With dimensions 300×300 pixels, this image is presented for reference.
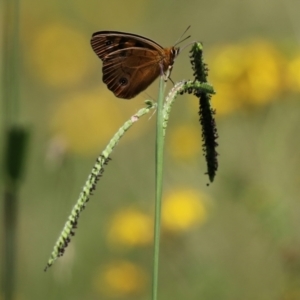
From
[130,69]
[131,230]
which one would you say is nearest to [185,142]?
[131,230]

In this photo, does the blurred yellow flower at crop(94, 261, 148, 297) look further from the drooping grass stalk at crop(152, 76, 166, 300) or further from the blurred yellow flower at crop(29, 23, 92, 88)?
the drooping grass stalk at crop(152, 76, 166, 300)

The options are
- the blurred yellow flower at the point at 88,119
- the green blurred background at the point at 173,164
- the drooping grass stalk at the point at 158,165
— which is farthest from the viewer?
the blurred yellow flower at the point at 88,119

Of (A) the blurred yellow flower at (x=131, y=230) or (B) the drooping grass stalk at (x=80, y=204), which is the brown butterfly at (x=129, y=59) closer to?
(B) the drooping grass stalk at (x=80, y=204)

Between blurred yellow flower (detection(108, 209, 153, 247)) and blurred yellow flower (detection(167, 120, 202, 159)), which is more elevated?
blurred yellow flower (detection(167, 120, 202, 159))

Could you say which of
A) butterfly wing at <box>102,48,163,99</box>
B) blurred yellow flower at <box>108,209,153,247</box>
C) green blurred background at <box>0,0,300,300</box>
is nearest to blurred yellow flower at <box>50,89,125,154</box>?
green blurred background at <box>0,0,300,300</box>

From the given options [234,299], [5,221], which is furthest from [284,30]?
[5,221]

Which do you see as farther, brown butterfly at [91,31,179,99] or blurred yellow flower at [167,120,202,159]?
blurred yellow flower at [167,120,202,159]

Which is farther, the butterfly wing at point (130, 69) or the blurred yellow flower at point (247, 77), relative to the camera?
the blurred yellow flower at point (247, 77)

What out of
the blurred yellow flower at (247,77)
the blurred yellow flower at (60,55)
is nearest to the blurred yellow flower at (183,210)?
the blurred yellow flower at (247,77)
